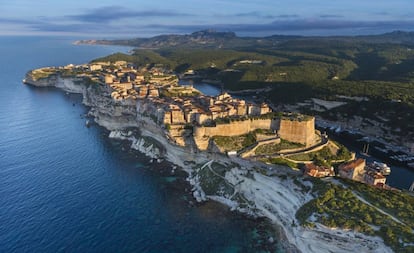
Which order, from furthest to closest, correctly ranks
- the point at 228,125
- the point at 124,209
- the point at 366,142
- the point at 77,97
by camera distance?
the point at 77,97 → the point at 366,142 → the point at 228,125 → the point at 124,209

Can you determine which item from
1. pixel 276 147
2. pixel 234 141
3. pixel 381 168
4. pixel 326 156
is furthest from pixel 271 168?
pixel 381 168

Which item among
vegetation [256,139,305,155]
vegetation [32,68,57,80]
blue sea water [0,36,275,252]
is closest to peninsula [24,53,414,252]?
vegetation [256,139,305,155]

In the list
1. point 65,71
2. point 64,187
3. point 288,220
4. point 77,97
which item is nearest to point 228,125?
point 288,220

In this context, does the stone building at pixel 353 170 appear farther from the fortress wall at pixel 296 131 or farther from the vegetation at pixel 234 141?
the vegetation at pixel 234 141

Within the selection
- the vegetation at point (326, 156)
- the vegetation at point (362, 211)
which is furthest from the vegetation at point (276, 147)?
the vegetation at point (362, 211)

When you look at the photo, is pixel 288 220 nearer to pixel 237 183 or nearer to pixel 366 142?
pixel 237 183
